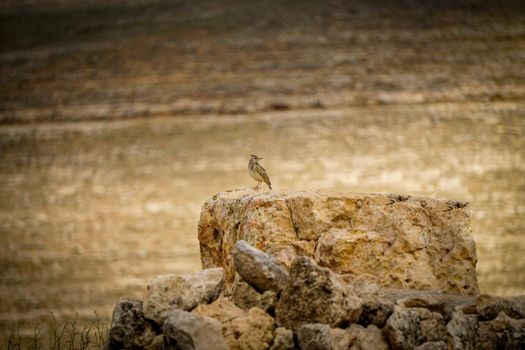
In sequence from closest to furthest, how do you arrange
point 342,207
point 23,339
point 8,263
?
1. point 342,207
2. point 23,339
3. point 8,263

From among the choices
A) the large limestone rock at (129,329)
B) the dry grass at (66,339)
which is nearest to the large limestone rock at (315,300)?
the large limestone rock at (129,329)

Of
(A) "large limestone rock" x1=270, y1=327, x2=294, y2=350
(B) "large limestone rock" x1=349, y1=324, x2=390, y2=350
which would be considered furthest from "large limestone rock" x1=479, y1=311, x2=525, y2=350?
(A) "large limestone rock" x1=270, y1=327, x2=294, y2=350

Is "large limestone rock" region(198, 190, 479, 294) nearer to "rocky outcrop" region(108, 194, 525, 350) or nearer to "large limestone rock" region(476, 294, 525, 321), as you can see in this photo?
"rocky outcrop" region(108, 194, 525, 350)

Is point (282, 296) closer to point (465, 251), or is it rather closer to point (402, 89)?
point (465, 251)

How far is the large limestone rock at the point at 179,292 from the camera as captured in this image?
3.03 meters

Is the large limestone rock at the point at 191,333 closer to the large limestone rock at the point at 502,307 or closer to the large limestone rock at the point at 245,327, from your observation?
the large limestone rock at the point at 245,327

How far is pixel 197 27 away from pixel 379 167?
376cm

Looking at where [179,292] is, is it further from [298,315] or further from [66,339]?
[66,339]

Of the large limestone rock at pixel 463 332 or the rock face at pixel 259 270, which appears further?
the rock face at pixel 259 270

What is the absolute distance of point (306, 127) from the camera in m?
9.65

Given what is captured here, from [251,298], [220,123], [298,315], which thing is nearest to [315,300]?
[298,315]

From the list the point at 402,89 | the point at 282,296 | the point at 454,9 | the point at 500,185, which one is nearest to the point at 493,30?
the point at 454,9

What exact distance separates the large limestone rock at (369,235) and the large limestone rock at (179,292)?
0.35m

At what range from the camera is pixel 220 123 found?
988 cm
